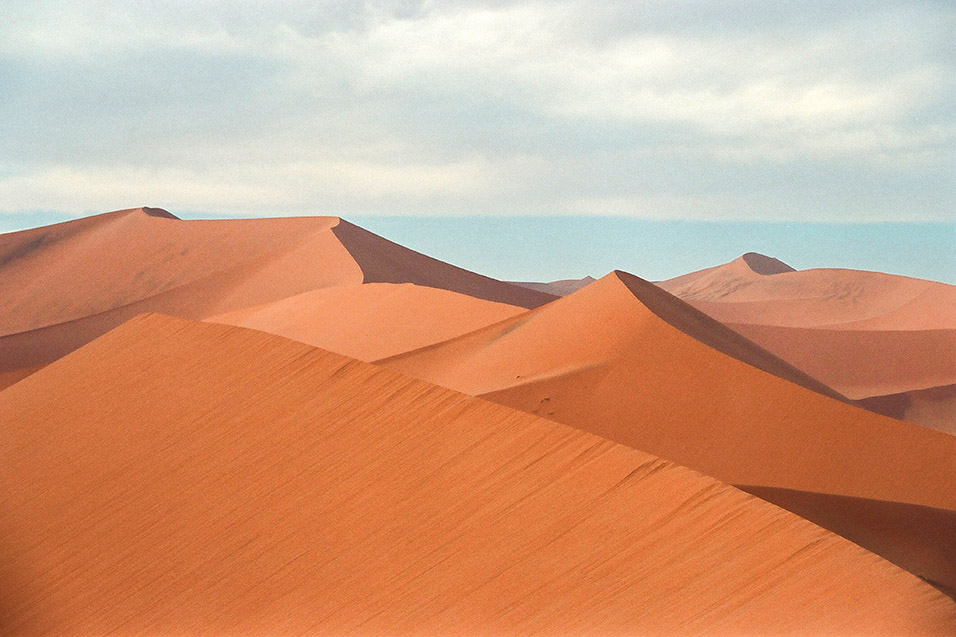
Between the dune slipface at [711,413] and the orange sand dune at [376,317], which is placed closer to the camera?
the dune slipface at [711,413]

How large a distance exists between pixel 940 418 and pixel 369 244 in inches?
985

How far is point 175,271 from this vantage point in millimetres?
45031

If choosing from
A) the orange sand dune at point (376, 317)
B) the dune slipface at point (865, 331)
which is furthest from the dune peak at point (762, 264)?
the orange sand dune at point (376, 317)

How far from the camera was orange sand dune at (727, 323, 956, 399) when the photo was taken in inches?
1518

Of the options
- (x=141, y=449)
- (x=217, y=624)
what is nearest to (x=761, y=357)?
(x=141, y=449)

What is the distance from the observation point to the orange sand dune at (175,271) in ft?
132

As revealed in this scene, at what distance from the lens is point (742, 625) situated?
20.9 ft

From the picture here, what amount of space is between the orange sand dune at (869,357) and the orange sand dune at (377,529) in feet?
103

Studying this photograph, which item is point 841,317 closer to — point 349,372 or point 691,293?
point 691,293

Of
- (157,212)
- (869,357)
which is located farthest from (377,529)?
(157,212)

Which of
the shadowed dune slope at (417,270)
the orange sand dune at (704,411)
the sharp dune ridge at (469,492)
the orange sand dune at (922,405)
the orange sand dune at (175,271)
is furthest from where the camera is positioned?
the shadowed dune slope at (417,270)

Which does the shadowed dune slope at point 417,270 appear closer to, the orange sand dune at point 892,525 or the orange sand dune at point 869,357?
the orange sand dune at point 869,357

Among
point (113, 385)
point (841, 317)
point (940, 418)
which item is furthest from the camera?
point (841, 317)

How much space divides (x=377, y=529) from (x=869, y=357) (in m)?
36.6
